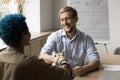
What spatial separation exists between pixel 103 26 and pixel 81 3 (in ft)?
1.85

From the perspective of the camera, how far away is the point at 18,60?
1371 mm

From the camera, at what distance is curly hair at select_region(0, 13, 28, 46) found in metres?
1.40

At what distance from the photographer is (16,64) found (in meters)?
1.36

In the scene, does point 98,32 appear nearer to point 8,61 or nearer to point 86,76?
point 86,76

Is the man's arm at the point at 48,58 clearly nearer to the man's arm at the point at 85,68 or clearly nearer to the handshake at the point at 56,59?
the handshake at the point at 56,59

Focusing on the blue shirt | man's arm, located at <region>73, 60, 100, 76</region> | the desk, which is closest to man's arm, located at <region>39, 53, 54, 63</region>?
the blue shirt

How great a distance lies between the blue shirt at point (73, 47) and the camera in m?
2.39

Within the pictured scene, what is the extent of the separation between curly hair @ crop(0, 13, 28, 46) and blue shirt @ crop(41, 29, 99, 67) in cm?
104

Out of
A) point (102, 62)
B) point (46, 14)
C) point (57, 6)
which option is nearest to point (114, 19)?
point (57, 6)

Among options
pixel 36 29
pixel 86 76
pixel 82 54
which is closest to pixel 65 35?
pixel 82 54

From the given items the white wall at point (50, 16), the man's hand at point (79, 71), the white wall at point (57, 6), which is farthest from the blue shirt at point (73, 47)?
the white wall at point (57, 6)

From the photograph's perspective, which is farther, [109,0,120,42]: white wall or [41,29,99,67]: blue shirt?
[109,0,120,42]: white wall

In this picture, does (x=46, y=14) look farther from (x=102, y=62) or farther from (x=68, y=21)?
(x=102, y=62)

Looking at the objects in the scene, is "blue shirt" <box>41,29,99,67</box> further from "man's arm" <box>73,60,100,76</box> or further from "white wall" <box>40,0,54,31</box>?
"white wall" <box>40,0,54,31</box>
